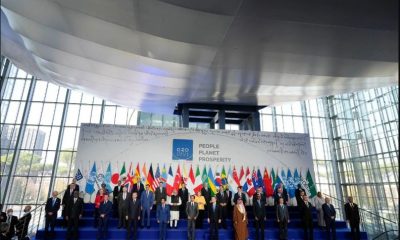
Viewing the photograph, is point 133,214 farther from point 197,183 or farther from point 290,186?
point 290,186

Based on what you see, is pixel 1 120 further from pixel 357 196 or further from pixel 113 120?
pixel 357 196

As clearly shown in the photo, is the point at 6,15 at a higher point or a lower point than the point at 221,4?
higher

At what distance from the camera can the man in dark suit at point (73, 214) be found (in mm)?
6320

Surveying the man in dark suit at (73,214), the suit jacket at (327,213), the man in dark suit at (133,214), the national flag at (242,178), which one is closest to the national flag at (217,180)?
the national flag at (242,178)

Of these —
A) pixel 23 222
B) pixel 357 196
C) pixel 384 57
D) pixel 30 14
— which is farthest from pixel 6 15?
pixel 357 196

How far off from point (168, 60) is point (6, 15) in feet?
12.7

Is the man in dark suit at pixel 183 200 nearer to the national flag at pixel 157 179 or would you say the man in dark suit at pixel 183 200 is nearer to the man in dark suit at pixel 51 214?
the national flag at pixel 157 179

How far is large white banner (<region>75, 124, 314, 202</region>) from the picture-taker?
353 inches

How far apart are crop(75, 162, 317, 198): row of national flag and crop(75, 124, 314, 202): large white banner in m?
0.04

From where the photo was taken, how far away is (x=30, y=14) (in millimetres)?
5477

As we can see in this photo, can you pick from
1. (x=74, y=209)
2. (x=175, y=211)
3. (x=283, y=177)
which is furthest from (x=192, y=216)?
(x=283, y=177)

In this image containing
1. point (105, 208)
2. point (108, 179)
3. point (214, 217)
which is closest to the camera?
point (105, 208)

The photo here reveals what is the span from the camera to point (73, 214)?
6445mm

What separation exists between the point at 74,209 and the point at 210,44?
5.33 m
